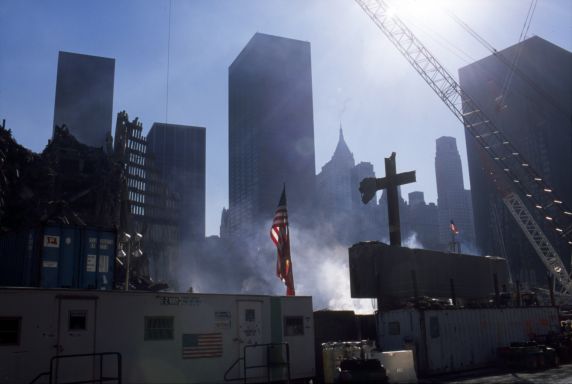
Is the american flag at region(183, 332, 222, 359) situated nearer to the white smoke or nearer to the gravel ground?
the gravel ground

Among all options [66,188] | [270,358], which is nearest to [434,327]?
[270,358]

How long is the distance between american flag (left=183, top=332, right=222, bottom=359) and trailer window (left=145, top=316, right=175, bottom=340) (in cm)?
54

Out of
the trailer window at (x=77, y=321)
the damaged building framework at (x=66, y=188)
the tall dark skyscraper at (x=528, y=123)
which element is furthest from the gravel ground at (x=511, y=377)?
the tall dark skyscraper at (x=528, y=123)

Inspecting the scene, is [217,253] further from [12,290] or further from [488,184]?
[12,290]

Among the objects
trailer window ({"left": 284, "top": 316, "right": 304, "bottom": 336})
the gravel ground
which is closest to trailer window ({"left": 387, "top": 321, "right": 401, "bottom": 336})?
the gravel ground

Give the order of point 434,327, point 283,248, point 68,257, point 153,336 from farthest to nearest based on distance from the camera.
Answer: point 283,248, point 434,327, point 68,257, point 153,336

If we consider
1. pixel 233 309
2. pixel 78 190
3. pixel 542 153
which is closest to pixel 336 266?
pixel 78 190

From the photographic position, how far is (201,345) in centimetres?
1570

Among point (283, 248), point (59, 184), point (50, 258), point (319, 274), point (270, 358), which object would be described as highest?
point (59, 184)

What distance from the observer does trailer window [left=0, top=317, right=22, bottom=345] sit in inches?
500

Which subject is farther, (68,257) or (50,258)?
(68,257)

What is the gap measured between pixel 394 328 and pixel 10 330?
1524 centimetres

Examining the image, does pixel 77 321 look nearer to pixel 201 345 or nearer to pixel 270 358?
pixel 201 345

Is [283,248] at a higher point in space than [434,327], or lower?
higher
